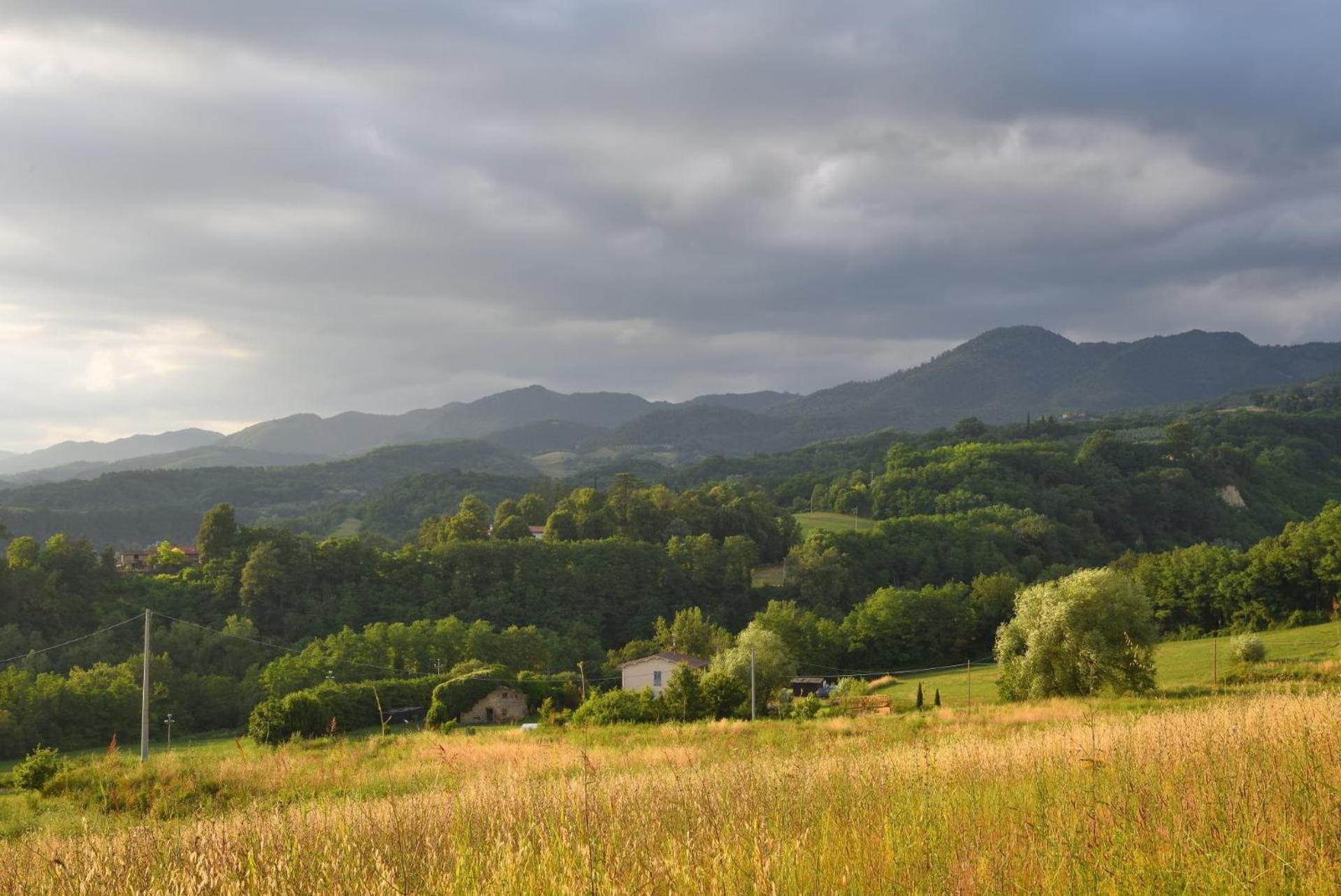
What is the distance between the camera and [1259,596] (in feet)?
204

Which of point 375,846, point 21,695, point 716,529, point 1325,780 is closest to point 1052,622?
point 1325,780

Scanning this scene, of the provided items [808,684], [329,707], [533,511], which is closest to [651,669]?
[808,684]

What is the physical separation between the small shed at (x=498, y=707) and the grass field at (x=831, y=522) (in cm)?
6494

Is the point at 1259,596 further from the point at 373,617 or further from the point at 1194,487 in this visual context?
the point at 1194,487

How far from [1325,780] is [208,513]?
10034 centimetres

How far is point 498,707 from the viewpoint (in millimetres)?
53156

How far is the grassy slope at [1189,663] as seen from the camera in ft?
128

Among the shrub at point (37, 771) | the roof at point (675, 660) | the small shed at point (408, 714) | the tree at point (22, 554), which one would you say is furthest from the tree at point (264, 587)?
the shrub at point (37, 771)

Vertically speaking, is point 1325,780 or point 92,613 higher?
point 1325,780

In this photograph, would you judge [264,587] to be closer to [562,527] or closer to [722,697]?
[562,527]

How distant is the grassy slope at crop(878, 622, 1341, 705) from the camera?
128 ft

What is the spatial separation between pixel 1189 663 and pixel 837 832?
4621 centimetres

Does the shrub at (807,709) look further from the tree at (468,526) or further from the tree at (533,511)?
the tree at (533,511)

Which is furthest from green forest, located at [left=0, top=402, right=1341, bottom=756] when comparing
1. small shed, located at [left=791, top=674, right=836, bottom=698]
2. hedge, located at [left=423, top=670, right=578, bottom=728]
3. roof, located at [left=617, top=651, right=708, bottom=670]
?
roof, located at [left=617, top=651, right=708, bottom=670]
